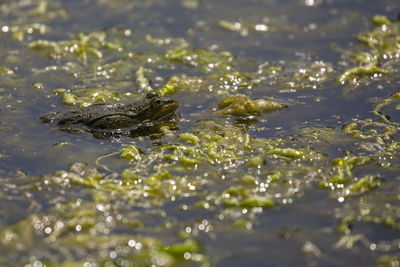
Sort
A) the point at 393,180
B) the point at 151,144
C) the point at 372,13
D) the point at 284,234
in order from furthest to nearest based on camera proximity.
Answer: the point at 372,13
the point at 151,144
the point at 393,180
the point at 284,234

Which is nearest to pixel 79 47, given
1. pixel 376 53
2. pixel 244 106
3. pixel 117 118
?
pixel 117 118

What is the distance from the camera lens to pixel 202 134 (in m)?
6.38

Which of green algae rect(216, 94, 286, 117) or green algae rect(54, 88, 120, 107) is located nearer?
green algae rect(216, 94, 286, 117)

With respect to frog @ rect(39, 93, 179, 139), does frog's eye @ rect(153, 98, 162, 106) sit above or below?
above

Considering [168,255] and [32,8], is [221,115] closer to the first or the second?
[168,255]

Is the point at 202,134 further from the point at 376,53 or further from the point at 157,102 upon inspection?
the point at 376,53

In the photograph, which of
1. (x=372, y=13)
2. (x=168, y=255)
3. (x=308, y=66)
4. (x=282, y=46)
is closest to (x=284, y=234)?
(x=168, y=255)

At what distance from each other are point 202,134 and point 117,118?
1034 millimetres

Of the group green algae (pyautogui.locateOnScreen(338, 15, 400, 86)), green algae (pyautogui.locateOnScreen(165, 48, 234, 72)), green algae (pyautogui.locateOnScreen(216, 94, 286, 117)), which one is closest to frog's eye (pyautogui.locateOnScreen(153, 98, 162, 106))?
green algae (pyautogui.locateOnScreen(216, 94, 286, 117))

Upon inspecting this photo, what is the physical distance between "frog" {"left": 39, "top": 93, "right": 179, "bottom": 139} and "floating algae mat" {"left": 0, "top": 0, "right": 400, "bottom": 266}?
24mm

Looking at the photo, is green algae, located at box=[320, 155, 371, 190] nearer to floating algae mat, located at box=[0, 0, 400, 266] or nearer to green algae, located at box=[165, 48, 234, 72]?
floating algae mat, located at box=[0, 0, 400, 266]

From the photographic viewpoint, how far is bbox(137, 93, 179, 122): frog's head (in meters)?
6.64

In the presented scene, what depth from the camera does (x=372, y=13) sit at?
9.51 m

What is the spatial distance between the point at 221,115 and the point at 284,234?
2.46 meters
